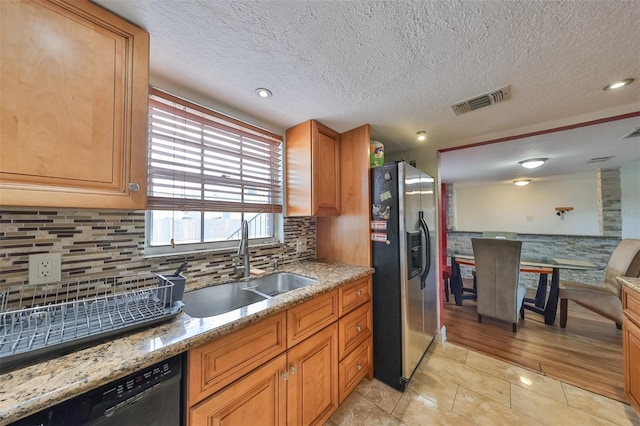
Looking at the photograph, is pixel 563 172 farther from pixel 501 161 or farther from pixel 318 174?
pixel 318 174

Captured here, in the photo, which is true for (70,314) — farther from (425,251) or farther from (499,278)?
(499,278)

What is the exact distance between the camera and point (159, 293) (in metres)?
1.05

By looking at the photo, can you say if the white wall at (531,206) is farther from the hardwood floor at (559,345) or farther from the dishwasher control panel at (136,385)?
the dishwasher control panel at (136,385)

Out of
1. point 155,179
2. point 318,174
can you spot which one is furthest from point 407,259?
point 155,179

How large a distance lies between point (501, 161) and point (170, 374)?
14.3 ft

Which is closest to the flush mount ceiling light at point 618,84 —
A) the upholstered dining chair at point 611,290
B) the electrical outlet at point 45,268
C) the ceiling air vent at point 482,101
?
the ceiling air vent at point 482,101

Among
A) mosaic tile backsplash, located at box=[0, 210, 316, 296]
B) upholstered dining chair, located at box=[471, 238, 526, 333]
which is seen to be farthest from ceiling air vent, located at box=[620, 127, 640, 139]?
mosaic tile backsplash, located at box=[0, 210, 316, 296]

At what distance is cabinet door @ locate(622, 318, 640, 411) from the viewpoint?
4.56 feet

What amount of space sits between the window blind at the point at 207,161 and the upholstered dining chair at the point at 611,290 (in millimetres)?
3530

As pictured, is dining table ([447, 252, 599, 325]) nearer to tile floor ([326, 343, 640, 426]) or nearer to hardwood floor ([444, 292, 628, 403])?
hardwood floor ([444, 292, 628, 403])

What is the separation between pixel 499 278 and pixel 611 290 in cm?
108

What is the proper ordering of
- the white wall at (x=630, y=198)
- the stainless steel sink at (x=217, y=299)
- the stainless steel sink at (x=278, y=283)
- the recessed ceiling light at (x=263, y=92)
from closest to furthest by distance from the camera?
the stainless steel sink at (x=217, y=299) → the recessed ceiling light at (x=263, y=92) → the stainless steel sink at (x=278, y=283) → the white wall at (x=630, y=198)

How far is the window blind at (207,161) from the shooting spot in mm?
1336

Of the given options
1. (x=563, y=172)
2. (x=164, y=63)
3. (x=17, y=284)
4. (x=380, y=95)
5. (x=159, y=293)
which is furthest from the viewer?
(x=563, y=172)
